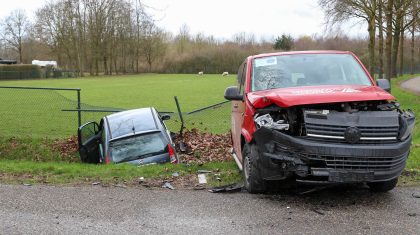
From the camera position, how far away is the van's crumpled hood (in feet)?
17.8

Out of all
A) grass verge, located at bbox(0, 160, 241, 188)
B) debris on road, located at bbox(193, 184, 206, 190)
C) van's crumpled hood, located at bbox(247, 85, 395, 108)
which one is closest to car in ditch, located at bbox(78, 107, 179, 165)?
grass verge, located at bbox(0, 160, 241, 188)

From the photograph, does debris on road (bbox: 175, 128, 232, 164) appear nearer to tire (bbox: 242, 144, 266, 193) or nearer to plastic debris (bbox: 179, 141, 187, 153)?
plastic debris (bbox: 179, 141, 187, 153)

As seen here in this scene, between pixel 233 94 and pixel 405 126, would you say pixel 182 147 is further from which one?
pixel 405 126

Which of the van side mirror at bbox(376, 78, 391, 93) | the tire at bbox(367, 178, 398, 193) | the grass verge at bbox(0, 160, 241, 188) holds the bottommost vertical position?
the grass verge at bbox(0, 160, 241, 188)

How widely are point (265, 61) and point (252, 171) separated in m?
2.00

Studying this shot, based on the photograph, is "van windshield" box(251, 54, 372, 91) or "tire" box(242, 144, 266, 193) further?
"van windshield" box(251, 54, 372, 91)

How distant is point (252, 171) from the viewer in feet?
19.5

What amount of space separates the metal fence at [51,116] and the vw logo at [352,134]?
9.20 meters

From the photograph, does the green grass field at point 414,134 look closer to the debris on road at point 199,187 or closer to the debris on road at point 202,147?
the debris on road at point 199,187

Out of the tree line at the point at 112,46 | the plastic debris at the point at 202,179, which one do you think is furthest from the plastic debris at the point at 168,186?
the tree line at the point at 112,46

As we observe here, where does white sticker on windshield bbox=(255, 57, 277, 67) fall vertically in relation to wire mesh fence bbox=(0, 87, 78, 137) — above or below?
above

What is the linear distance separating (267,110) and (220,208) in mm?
1335

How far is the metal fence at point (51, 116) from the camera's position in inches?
573

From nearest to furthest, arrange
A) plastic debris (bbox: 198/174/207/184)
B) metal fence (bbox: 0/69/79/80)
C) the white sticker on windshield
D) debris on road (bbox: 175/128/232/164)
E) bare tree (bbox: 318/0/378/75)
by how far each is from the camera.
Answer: plastic debris (bbox: 198/174/207/184), the white sticker on windshield, debris on road (bbox: 175/128/232/164), bare tree (bbox: 318/0/378/75), metal fence (bbox: 0/69/79/80)
